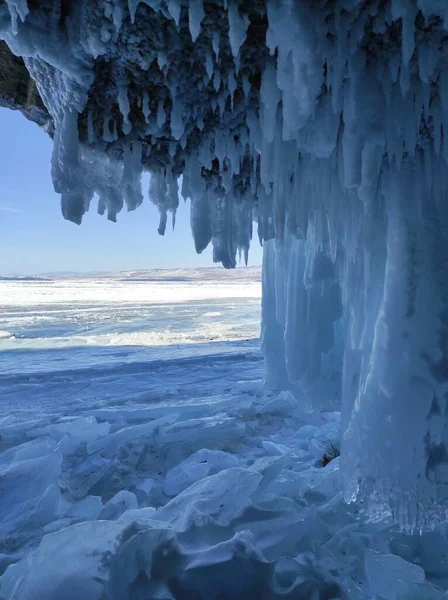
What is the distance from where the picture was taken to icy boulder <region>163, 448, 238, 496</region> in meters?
3.19

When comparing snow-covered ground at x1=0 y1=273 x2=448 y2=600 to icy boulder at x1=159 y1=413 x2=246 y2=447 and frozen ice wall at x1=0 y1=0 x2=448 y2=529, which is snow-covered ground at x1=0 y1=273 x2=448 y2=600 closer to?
icy boulder at x1=159 y1=413 x2=246 y2=447

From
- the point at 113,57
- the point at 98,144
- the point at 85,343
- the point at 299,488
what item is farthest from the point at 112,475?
the point at 85,343

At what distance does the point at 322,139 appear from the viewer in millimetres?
2287

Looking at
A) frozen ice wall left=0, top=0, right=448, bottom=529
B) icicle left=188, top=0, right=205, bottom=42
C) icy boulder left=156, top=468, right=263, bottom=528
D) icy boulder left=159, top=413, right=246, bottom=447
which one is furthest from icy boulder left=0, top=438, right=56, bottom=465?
icicle left=188, top=0, right=205, bottom=42

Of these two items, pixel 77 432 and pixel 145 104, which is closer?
pixel 145 104

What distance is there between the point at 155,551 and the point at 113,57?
101 inches

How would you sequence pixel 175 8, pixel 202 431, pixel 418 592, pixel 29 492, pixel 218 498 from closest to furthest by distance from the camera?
1. pixel 175 8
2. pixel 418 592
3. pixel 218 498
4. pixel 29 492
5. pixel 202 431

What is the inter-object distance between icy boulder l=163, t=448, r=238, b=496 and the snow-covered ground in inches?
0.5

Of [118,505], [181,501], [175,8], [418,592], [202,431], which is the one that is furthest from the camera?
[202,431]

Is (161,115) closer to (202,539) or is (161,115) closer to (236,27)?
(236,27)

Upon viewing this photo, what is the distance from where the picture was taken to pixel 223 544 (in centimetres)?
190

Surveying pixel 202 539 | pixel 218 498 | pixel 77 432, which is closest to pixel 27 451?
A: pixel 77 432

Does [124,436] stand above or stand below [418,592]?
below

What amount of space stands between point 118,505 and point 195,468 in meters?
0.86
